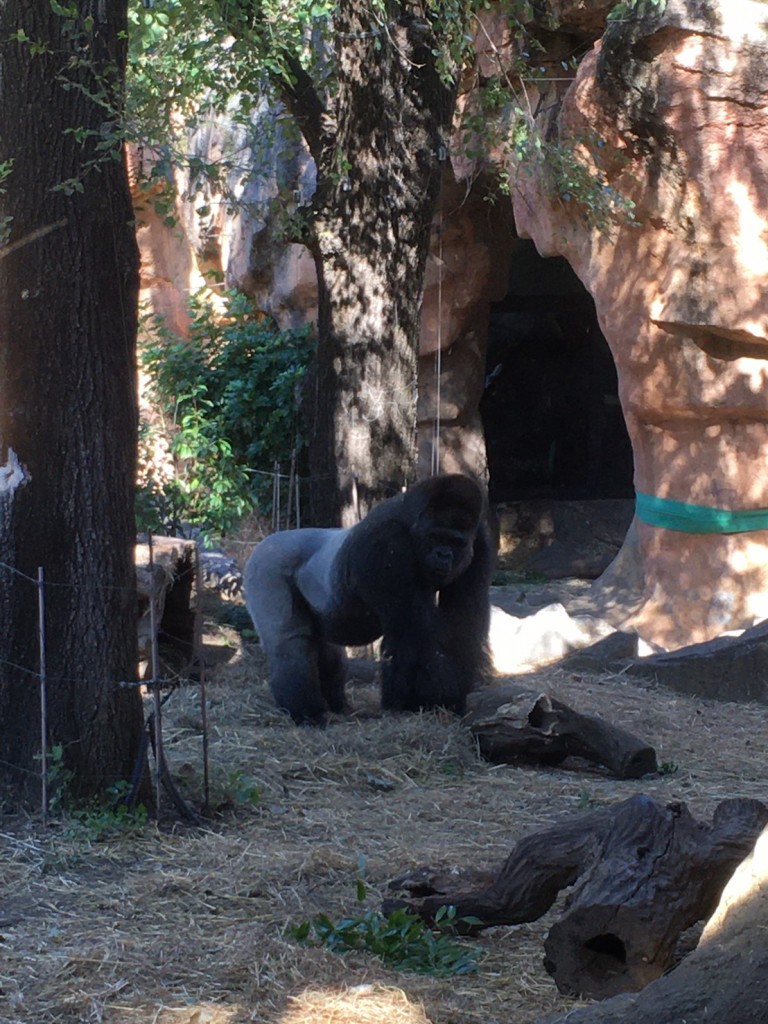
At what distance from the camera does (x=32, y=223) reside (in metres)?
4.36

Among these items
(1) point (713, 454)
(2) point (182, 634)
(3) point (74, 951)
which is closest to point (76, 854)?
(3) point (74, 951)

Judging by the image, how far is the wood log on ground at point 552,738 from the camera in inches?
210

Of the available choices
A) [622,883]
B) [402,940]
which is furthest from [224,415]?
[622,883]

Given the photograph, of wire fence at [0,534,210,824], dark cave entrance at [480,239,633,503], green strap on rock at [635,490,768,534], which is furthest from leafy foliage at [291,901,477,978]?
dark cave entrance at [480,239,633,503]

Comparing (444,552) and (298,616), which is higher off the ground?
(444,552)

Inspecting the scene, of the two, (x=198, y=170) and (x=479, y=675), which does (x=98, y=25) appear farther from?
(x=479, y=675)

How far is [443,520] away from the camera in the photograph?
5.79 metres

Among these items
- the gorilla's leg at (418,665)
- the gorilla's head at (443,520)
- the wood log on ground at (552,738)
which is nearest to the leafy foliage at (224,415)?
the gorilla's leg at (418,665)

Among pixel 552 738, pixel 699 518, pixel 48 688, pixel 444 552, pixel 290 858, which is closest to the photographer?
pixel 290 858

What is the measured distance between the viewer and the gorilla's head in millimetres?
5754

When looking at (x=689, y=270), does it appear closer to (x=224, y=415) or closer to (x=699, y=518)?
(x=699, y=518)

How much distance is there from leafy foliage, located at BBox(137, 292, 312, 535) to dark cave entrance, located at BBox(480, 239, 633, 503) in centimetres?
421

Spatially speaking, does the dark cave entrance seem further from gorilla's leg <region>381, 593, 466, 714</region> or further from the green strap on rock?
gorilla's leg <region>381, 593, 466, 714</region>

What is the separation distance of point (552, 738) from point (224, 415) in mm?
5889
